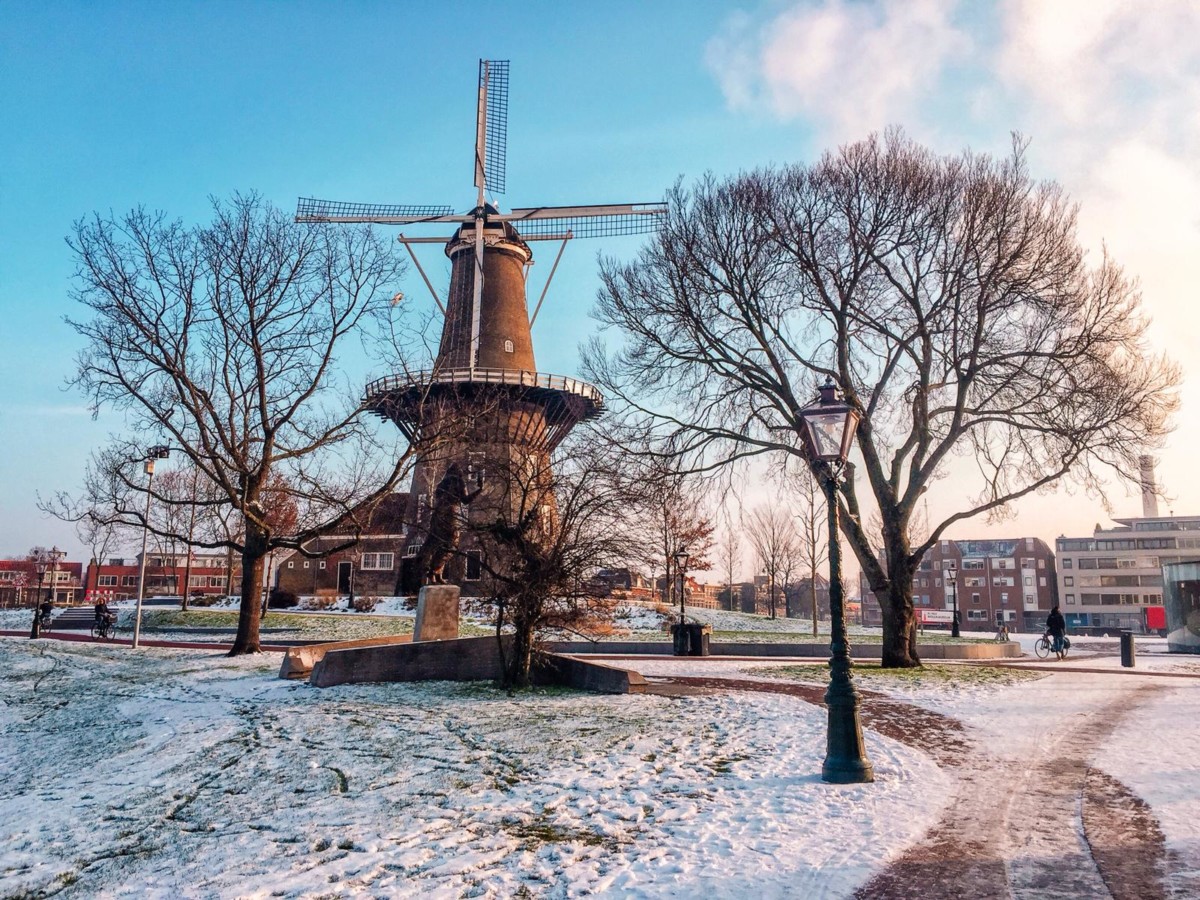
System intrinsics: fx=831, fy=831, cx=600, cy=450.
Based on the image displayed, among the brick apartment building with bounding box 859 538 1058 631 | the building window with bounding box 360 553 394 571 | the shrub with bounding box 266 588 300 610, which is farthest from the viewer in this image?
the brick apartment building with bounding box 859 538 1058 631

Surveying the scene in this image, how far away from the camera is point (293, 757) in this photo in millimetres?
8477

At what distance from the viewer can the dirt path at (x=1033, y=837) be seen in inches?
198

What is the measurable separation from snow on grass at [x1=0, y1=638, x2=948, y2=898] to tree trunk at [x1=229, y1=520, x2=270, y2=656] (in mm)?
6458

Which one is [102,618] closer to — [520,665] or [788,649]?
[520,665]

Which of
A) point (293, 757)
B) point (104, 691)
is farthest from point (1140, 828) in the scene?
point (104, 691)

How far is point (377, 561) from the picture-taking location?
173ft

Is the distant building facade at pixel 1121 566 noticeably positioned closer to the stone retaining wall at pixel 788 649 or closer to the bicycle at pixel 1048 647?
the bicycle at pixel 1048 647

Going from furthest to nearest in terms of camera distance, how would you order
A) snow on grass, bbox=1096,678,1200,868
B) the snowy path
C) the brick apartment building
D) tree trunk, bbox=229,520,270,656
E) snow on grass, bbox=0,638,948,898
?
the brick apartment building → tree trunk, bbox=229,520,270,656 → snow on grass, bbox=1096,678,1200,868 → snow on grass, bbox=0,638,948,898 → the snowy path


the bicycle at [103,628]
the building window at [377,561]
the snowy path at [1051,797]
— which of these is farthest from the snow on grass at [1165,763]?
the building window at [377,561]

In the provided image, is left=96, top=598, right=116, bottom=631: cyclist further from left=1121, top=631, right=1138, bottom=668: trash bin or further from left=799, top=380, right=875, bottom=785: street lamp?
left=1121, top=631, right=1138, bottom=668: trash bin

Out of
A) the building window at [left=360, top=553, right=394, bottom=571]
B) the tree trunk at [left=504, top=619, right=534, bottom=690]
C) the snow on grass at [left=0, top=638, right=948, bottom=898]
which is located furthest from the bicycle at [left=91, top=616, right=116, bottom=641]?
the building window at [left=360, top=553, right=394, bottom=571]

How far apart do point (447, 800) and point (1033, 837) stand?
4530 millimetres

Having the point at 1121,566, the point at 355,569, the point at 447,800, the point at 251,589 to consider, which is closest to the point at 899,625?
the point at 447,800

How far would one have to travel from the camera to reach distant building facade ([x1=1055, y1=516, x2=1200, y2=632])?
88125mm
